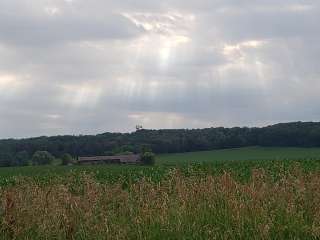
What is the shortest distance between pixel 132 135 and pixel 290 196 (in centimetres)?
6856

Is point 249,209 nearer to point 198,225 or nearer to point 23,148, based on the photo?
point 198,225

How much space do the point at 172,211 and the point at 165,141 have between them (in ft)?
229

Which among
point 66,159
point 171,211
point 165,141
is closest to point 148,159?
point 66,159

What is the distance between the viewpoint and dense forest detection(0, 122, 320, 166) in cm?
7144

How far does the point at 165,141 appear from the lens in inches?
3051

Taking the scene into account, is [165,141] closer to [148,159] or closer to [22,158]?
[148,159]

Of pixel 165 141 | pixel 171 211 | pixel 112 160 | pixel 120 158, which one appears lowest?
pixel 171 211

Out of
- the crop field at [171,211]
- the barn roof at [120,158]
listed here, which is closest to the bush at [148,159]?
the barn roof at [120,158]

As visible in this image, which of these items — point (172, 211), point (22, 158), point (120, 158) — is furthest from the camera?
point (22, 158)

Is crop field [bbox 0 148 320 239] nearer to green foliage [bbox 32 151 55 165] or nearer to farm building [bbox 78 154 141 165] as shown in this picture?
farm building [bbox 78 154 141 165]

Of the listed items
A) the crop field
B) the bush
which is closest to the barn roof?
the bush

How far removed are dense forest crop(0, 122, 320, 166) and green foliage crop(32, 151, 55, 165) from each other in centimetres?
89

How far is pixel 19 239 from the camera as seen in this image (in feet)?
24.5

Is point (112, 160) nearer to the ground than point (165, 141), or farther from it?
nearer to the ground
